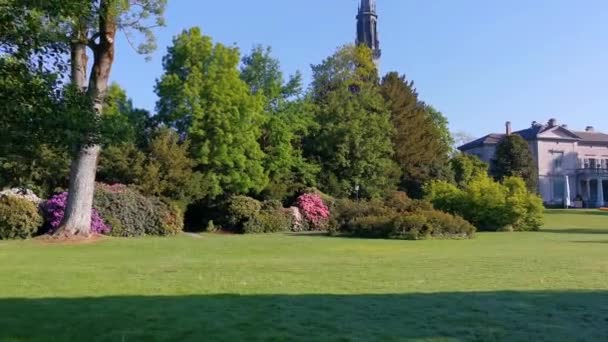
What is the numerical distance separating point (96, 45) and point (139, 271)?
14.1 metres

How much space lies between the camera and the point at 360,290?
9.35m

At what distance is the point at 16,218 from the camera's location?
23.1 meters

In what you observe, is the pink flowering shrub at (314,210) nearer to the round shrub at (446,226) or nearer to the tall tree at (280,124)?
the tall tree at (280,124)

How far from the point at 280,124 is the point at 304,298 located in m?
28.9

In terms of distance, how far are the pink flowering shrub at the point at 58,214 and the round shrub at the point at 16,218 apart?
824mm

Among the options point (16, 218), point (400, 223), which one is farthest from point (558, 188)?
point (16, 218)

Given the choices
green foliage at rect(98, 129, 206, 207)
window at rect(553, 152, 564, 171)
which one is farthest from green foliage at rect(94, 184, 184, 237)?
window at rect(553, 152, 564, 171)

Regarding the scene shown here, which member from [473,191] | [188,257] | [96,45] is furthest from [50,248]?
[473,191]

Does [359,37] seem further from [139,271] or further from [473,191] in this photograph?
[139,271]

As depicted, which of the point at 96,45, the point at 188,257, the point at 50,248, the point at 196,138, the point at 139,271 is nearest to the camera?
the point at 139,271

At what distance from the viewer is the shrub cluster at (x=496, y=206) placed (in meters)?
32.8

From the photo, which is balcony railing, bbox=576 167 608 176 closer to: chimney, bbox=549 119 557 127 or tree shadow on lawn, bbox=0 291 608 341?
chimney, bbox=549 119 557 127

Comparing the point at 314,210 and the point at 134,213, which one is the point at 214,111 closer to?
the point at 314,210

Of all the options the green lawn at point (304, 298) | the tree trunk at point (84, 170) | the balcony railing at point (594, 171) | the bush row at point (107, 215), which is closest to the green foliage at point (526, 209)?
the bush row at point (107, 215)
